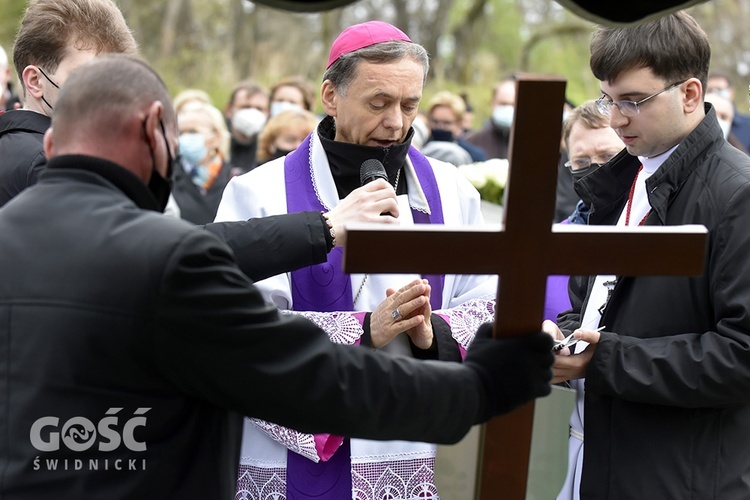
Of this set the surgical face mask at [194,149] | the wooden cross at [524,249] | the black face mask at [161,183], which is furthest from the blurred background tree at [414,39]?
the wooden cross at [524,249]

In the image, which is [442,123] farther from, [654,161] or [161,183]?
[161,183]

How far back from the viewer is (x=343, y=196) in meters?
3.42

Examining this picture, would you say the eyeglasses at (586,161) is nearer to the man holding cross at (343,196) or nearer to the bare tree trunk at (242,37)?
the man holding cross at (343,196)

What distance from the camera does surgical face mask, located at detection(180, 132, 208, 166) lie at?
25.1 ft

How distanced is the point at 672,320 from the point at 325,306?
1.08m

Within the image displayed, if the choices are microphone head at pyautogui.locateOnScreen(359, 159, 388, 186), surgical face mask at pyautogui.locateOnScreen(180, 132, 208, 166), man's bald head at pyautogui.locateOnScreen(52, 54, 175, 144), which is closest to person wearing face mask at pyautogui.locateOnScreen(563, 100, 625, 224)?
microphone head at pyautogui.locateOnScreen(359, 159, 388, 186)

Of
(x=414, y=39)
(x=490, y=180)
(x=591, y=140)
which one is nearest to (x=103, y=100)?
(x=591, y=140)

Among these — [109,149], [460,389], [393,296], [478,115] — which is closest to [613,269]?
Result: [460,389]

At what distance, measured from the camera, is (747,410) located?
9.60 feet

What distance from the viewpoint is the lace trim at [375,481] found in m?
3.08

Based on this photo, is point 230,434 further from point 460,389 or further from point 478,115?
point 478,115

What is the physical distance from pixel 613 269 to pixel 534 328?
0.22 metres

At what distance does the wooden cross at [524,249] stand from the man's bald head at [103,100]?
548 millimetres

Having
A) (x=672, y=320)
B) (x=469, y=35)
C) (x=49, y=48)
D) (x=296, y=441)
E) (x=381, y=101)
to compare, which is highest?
(x=469, y=35)
